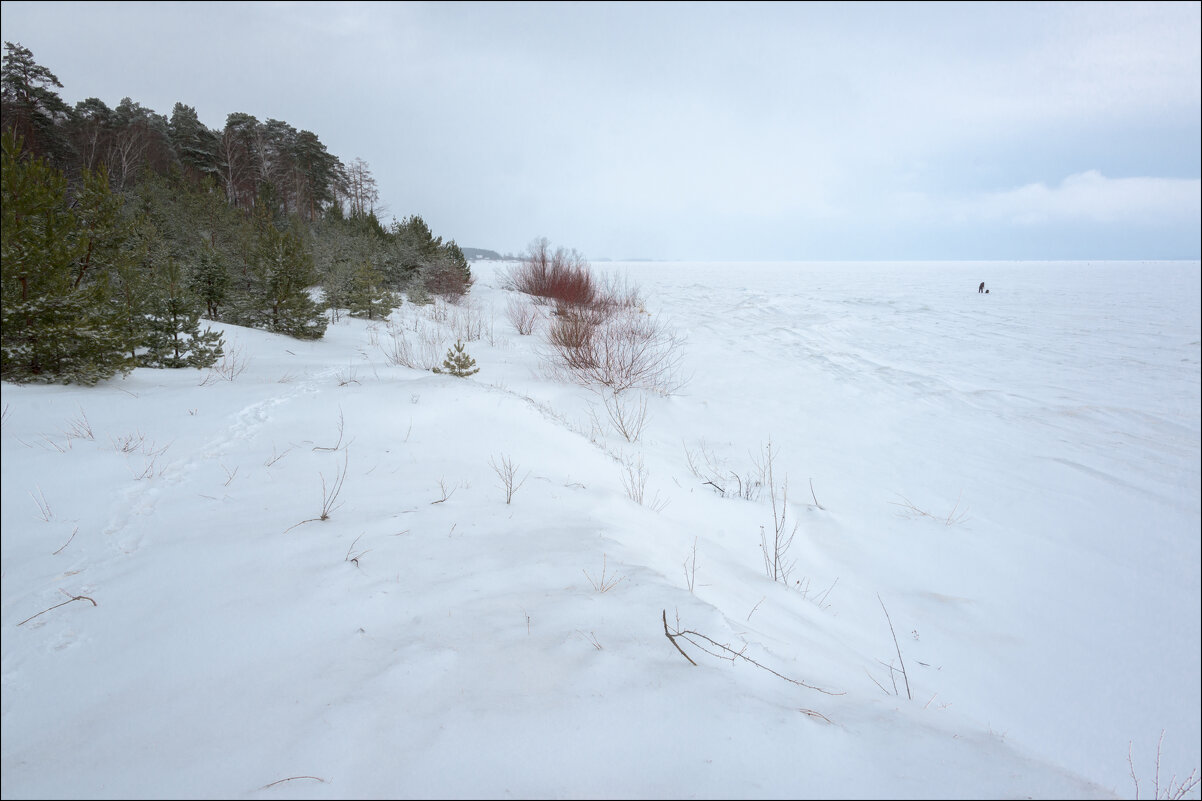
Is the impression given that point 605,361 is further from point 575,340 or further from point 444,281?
point 444,281

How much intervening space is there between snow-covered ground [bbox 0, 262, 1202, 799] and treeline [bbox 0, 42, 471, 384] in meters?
0.60

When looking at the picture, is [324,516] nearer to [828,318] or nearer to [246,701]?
[246,701]

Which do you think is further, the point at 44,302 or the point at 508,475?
the point at 44,302

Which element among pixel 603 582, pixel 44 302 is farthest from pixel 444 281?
pixel 603 582

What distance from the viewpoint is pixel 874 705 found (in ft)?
5.12

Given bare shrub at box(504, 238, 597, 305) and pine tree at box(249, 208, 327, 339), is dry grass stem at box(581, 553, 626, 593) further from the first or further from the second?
bare shrub at box(504, 238, 597, 305)

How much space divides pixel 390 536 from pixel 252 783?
4.68 ft

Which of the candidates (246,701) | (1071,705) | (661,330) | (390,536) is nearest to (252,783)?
(246,701)

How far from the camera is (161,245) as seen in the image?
32.5 feet

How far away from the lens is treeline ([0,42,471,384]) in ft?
12.9

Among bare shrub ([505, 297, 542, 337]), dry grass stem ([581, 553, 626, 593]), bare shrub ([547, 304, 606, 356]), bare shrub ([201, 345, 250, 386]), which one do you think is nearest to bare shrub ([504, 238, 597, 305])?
bare shrub ([505, 297, 542, 337])

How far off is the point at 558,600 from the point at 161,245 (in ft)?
41.8

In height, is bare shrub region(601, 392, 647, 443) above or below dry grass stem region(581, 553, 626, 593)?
above

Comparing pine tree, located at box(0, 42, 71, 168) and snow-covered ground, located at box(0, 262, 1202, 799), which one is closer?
snow-covered ground, located at box(0, 262, 1202, 799)
